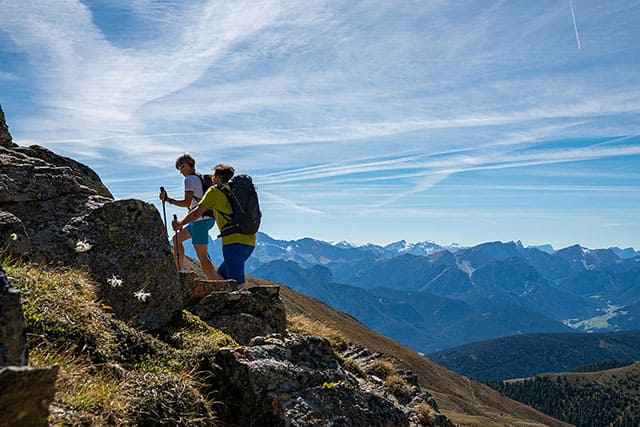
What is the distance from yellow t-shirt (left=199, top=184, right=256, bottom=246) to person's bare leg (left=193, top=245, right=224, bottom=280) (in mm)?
1361

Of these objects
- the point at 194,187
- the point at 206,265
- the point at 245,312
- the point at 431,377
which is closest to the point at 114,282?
the point at 245,312

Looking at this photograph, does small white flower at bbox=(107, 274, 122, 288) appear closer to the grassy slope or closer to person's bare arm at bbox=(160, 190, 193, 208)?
person's bare arm at bbox=(160, 190, 193, 208)

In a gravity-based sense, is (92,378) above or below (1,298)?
below

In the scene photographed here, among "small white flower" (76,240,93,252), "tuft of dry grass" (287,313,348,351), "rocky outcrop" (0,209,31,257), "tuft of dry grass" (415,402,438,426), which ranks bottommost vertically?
"tuft of dry grass" (415,402,438,426)

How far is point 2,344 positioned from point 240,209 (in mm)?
8622

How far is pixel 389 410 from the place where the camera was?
904 cm

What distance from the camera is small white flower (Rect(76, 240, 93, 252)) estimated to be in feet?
34.2

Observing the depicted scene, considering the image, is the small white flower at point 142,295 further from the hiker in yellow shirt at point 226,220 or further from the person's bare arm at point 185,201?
the person's bare arm at point 185,201

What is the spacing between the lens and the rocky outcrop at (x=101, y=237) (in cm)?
1022

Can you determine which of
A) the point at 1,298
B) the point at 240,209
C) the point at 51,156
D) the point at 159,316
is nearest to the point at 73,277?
the point at 159,316

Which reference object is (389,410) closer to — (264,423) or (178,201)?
(264,423)

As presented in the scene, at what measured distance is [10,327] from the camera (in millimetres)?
4934

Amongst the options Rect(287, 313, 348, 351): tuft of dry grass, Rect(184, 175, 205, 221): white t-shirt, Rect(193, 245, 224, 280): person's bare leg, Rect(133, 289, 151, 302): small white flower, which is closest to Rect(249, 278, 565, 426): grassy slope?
Rect(287, 313, 348, 351): tuft of dry grass

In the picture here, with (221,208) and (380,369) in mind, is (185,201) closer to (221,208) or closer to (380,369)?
(221,208)
